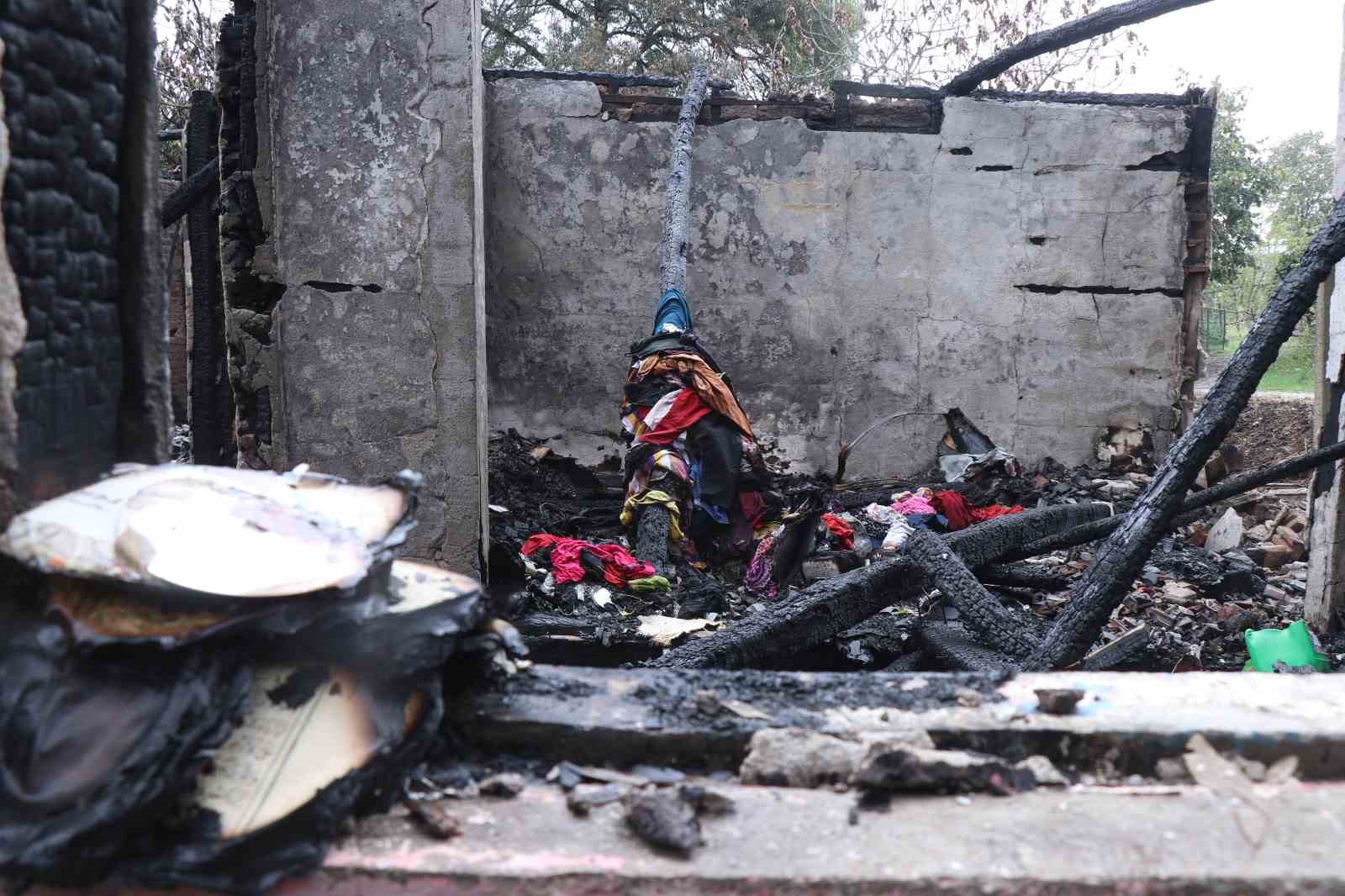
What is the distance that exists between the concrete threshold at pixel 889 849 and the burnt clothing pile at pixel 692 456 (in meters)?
3.84

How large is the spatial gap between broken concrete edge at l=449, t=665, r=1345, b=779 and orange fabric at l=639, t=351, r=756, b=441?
3.70 m

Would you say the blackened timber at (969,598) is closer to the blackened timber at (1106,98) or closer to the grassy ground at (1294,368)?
the blackened timber at (1106,98)

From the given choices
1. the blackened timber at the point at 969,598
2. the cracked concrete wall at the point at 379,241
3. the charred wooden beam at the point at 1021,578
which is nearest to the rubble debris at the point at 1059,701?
the blackened timber at the point at 969,598

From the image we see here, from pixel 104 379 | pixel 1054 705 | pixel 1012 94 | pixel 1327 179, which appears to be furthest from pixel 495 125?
pixel 1327 179

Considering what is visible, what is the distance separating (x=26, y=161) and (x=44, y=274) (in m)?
0.15

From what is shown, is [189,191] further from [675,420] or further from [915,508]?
[915,508]

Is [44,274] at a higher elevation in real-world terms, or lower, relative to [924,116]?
lower

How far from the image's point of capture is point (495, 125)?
22.8 feet

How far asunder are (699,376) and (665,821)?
4248mm

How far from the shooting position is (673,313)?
236 inches

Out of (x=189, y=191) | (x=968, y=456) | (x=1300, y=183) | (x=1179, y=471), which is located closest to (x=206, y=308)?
(x=189, y=191)

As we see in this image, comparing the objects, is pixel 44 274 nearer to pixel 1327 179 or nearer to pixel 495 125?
pixel 495 125

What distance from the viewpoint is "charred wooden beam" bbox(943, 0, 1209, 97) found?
454 cm

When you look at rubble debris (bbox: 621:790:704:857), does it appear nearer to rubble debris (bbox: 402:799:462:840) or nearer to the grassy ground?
rubble debris (bbox: 402:799:462:840)
